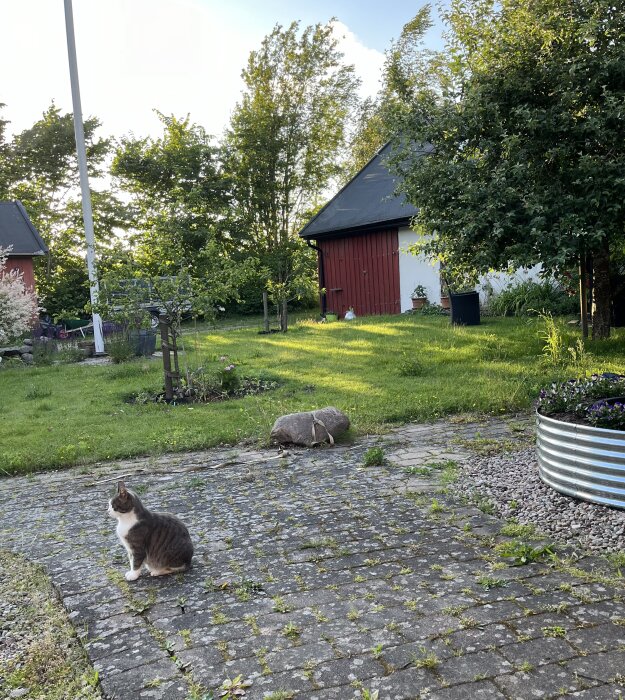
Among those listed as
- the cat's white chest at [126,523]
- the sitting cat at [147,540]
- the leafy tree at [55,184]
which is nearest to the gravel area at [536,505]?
the sitting cat at [147,540]

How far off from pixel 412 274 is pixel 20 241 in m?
12.9

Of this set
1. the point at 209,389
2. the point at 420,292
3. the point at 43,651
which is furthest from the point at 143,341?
the point at 43,651

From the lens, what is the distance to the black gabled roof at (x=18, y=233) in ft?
67.6

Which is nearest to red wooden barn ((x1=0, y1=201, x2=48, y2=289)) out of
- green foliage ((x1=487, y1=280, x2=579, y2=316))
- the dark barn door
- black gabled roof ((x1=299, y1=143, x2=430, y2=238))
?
black gabled roof ((x1=299, y1=143, x2=430, y2=238))

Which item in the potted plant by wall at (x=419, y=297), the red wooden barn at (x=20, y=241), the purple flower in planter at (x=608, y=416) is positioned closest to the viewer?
the purple flower in planter at (x=608, y=416)

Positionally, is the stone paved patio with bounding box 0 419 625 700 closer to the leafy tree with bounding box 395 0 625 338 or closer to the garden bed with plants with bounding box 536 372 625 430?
the garden bed with plants with bounding box 536 372 625 430

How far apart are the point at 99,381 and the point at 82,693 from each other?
8335 millimetres

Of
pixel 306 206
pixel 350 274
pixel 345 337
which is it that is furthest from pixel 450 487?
pixel 306 206

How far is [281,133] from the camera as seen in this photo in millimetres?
25062

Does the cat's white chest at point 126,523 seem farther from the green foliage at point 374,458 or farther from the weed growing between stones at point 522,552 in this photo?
the green foliage at point 374,458

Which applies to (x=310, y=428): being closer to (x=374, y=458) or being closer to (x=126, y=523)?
(x=374, y=458)

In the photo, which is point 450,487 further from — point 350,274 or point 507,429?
point 350,274

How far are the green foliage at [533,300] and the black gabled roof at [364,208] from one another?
12.5 ft

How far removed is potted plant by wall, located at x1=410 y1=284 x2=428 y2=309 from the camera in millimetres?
17453
